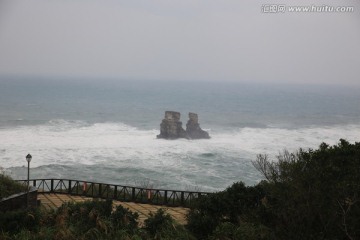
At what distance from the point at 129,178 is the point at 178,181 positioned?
17.9 ft

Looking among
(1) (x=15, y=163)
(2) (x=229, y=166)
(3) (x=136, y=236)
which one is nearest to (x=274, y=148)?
(2) (x=229, y=166)

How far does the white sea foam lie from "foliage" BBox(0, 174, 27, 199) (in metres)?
28.1

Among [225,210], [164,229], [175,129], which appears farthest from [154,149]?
[164,229]

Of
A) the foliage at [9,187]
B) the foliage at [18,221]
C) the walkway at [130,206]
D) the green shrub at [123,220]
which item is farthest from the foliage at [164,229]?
the foliage at [9,187]

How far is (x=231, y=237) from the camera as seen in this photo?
11.1 metres

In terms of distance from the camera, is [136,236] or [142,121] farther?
[142,121]

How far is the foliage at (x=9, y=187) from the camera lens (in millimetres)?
14344

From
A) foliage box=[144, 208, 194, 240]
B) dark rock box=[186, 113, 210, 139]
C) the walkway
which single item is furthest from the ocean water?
foliage box=[144, 208, 194, 240]

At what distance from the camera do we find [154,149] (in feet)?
199

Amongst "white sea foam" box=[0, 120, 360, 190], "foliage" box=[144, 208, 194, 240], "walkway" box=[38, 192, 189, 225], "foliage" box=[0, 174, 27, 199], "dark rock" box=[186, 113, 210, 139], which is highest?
"foliage" box=[0, 174, 27, 199]

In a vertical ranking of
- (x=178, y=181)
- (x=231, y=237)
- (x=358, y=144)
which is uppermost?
(x=358, y=144)

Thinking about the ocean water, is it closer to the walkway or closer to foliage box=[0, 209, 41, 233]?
the walkway

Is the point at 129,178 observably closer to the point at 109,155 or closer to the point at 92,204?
the point at 109,155

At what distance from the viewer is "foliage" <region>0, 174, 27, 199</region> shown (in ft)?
47.1
